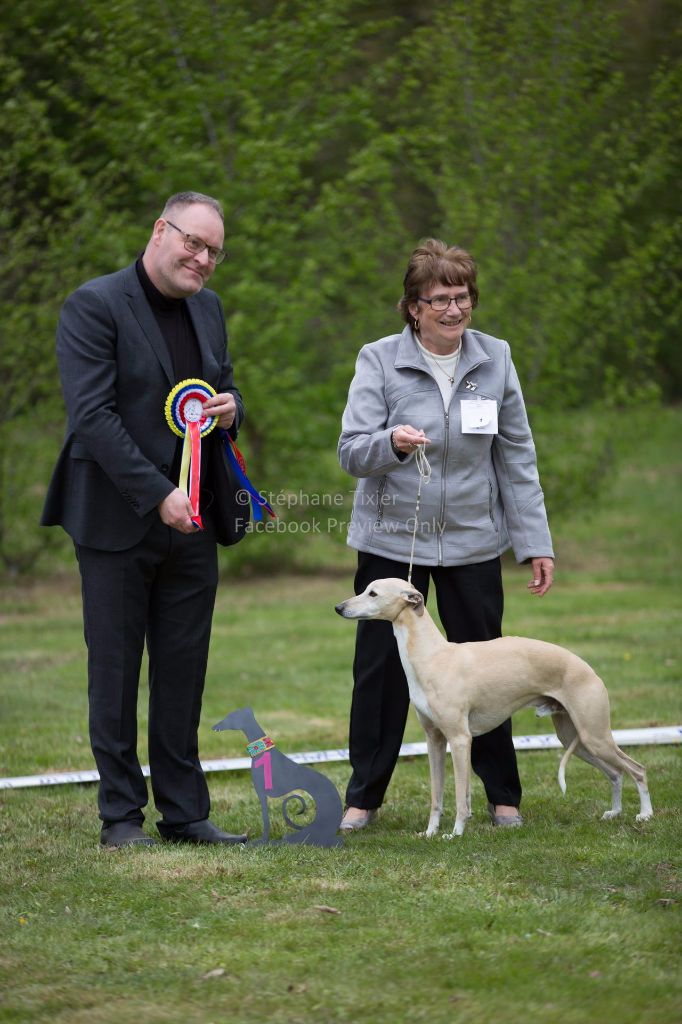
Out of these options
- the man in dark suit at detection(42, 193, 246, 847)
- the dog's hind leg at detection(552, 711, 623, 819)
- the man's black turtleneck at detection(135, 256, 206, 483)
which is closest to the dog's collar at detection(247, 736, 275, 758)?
the man in dark suit at detection(42, 193, 246, 847)

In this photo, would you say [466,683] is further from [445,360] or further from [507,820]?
[445,360]

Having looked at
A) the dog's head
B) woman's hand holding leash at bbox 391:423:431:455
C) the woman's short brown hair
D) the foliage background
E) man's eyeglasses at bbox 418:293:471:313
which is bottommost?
the dog's head

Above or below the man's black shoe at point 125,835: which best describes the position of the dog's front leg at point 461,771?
above

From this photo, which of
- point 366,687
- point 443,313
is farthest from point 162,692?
point 443,313

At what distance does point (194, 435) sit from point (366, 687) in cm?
120

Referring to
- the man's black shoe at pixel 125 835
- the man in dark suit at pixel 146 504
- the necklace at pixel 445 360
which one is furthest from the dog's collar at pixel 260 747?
the necklace at pixel 445 360

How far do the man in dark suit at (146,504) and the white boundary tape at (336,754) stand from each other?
1.30 meters

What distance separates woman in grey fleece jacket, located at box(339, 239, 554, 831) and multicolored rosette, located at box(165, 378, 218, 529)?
538mm

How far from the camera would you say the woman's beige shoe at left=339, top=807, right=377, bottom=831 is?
15.6 ft

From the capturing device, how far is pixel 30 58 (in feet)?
38.7

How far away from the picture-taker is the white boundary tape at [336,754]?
5.73m

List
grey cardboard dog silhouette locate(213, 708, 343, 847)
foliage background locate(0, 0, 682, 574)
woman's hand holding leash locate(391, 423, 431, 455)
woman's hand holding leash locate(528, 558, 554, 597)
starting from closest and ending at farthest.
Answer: woman's hand holding leash locate(391, 423, 431, 455) < grey cardboard dog silhouette locate(213, 708, 343, 847) < woman's hand holding leash locate(528, 558, 554, 597) < foliage background locate(0, 0, 682, 574)

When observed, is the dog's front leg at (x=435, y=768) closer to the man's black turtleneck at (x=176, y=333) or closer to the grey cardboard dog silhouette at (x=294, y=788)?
the grey cardboard dog silhouette at (x=294, y=788)

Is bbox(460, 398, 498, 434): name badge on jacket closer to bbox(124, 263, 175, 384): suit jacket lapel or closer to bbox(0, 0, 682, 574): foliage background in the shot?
bbox(124, 263, 175, 384): suit jacket lapel
